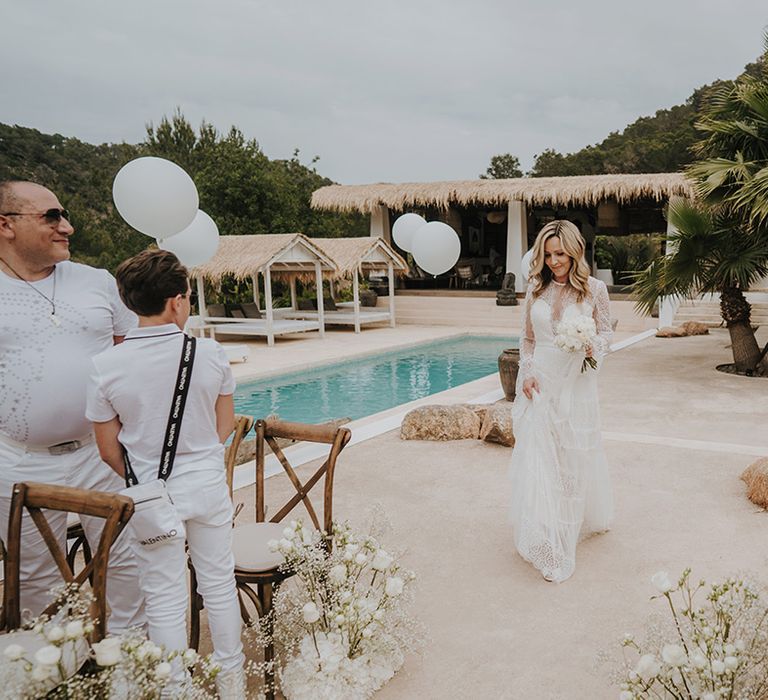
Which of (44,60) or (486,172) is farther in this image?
(486,172)

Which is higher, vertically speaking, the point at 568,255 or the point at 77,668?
the point at 568,255

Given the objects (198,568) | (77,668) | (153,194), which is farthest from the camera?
(153,194)

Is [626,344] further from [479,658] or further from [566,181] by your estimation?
[479,658]

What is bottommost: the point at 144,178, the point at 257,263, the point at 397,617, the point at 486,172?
the point at 397,617

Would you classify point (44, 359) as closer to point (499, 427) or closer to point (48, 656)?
point (48, 656)

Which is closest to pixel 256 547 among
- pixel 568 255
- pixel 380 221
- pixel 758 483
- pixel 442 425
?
pixel 568 255

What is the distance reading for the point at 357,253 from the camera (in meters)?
15.5

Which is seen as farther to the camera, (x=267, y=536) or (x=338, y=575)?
(x=267, y=536)

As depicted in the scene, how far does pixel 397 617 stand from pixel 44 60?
3422 cm

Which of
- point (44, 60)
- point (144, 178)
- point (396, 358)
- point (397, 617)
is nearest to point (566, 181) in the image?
point (396, 358)

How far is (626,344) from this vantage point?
38.9 feet

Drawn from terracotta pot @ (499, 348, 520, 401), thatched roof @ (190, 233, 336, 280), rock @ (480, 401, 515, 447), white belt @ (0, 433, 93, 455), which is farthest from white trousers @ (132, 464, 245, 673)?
thatched roof @ (190, 233, 336, 280)

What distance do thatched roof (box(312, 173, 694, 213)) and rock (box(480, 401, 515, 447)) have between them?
13135 millimetres

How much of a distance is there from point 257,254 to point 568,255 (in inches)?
434
